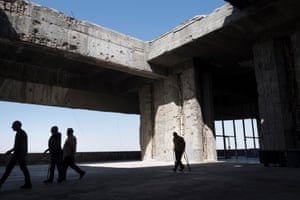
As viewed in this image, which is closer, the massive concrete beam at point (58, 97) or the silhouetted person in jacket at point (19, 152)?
the silhouetted person in jacket at point (19, 152)

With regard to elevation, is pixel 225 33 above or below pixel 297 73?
above

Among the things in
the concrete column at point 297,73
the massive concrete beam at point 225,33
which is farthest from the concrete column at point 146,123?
the concrete column at point 297,73

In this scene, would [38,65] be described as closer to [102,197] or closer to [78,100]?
[78,100]

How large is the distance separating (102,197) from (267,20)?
11.9 meters

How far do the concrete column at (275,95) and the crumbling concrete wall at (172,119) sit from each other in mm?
4369

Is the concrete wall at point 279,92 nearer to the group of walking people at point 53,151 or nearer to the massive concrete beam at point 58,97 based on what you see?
the group of walking people at point 53,151

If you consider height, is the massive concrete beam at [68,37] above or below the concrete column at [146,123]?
above

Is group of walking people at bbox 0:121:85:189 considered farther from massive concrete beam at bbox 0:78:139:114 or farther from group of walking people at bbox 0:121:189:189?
massive concrete beam at bbox 0:78:139:114

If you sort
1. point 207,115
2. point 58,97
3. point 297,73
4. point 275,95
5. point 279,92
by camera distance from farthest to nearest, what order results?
1. point 58,97
2. point 207,115
3. point 275,95
4. point 279,92
5. point 297,73

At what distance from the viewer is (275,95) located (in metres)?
13.6

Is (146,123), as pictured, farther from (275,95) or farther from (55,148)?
(55,148)

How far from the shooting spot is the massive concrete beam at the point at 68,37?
41.5 feet

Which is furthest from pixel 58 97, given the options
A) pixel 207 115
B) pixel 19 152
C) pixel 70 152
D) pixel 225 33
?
pixel 19 152

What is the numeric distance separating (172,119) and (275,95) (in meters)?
7.31
